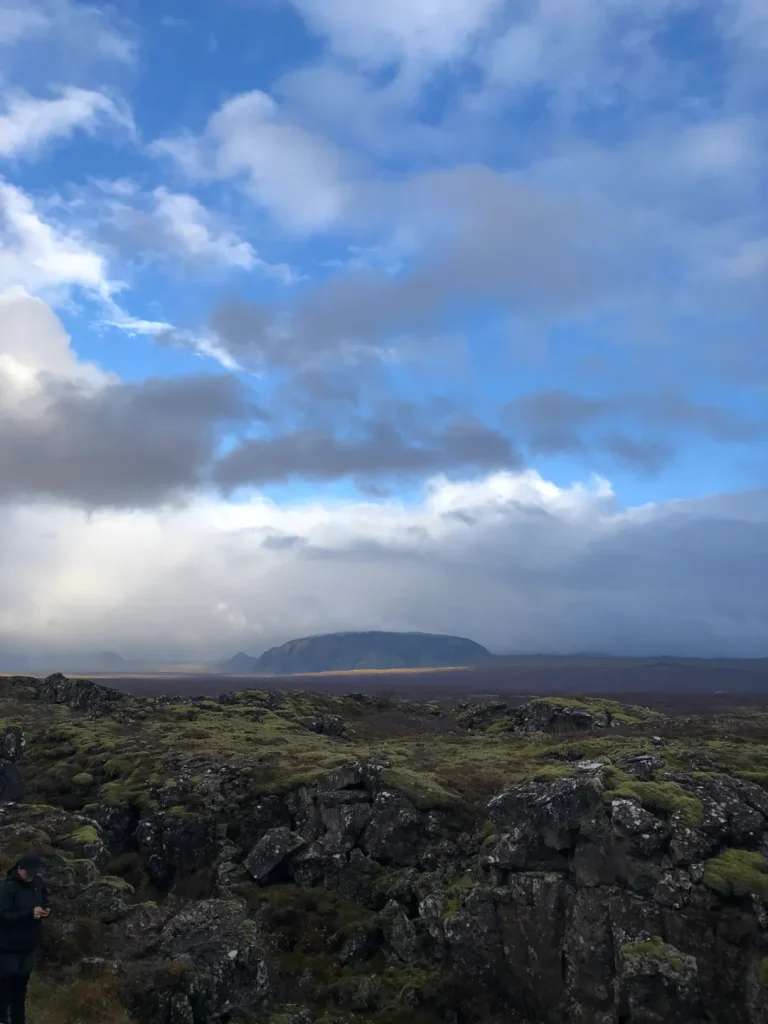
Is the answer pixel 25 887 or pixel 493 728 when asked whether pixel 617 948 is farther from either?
pixel 493 728

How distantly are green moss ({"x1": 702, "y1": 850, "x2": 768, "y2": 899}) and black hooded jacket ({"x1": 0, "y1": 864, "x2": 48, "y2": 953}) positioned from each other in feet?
71.1

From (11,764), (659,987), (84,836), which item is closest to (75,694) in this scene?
(11,764)

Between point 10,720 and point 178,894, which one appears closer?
point 178,894

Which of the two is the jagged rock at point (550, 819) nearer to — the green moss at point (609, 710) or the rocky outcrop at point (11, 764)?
the rocky outcrop at point (11, 764)

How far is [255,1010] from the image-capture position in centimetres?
2123

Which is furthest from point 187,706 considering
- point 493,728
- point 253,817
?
point 253,817

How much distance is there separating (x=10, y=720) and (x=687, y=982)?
58070 mm

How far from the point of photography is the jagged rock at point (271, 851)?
31644 millimetres

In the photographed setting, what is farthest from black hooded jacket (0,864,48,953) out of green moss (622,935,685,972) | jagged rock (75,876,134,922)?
green moss (622,935,685,972)

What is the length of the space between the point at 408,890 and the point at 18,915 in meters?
18.9

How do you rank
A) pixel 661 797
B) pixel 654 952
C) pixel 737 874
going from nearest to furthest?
pixel 654 952 < pixel 737 874 < pixel 661 797

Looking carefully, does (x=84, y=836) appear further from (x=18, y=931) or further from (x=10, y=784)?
(x=18, y=931)

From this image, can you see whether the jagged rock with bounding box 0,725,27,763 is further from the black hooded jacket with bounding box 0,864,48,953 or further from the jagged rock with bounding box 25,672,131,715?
the black hooded jacket with bounding box 0,864,48,953

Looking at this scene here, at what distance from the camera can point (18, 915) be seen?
14.9m
